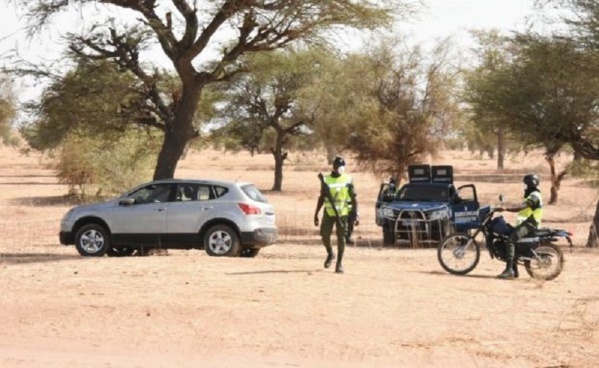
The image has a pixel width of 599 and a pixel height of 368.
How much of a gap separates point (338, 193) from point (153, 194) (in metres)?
5.26

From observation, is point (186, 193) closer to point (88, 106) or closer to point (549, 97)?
point (88, 106)

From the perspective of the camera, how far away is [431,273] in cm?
1445

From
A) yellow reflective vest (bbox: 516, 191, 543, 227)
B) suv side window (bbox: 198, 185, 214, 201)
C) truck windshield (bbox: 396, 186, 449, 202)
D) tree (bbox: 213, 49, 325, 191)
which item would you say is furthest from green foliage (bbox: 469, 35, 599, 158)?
tree (bbox: 213, 49, 325, 191)

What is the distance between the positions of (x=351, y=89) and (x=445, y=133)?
445cm

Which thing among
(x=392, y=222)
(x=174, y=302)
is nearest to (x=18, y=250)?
(x=392, y=222)

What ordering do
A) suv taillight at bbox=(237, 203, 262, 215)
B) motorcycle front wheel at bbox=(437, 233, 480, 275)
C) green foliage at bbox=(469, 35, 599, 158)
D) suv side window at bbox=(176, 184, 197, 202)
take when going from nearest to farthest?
motorcycle front wheel at bbox=(437, 233, 480, 275), suv taillight at bbox=(237, 203, 262, 215), suv side window at bbox=(176, 184, 197, 202), green foliage at bbox=(469, 35, 599, 158)

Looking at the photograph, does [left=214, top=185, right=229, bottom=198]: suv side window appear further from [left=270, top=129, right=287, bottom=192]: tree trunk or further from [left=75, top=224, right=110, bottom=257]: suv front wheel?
[left=270, top=129, right=287, bottom=192]: tree trunk

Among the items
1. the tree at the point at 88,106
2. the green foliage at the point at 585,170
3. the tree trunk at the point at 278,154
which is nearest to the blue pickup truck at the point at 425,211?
the tree at the point at 88,106

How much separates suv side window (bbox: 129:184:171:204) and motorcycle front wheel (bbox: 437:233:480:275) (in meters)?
5.72

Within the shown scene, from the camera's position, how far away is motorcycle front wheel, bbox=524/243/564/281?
13750 mm

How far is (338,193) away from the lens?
44.3 feet

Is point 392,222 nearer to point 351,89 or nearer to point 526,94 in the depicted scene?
point 526,94

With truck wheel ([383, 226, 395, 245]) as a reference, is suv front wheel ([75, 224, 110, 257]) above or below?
above

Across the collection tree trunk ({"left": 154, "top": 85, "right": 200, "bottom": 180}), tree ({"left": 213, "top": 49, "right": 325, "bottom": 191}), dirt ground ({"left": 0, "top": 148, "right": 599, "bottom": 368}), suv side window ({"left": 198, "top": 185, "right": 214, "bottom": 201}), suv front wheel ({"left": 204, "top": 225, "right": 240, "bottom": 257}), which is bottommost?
dirt ground ({"left": 0, "top": 148, "right": 599, "bottom": 368})
